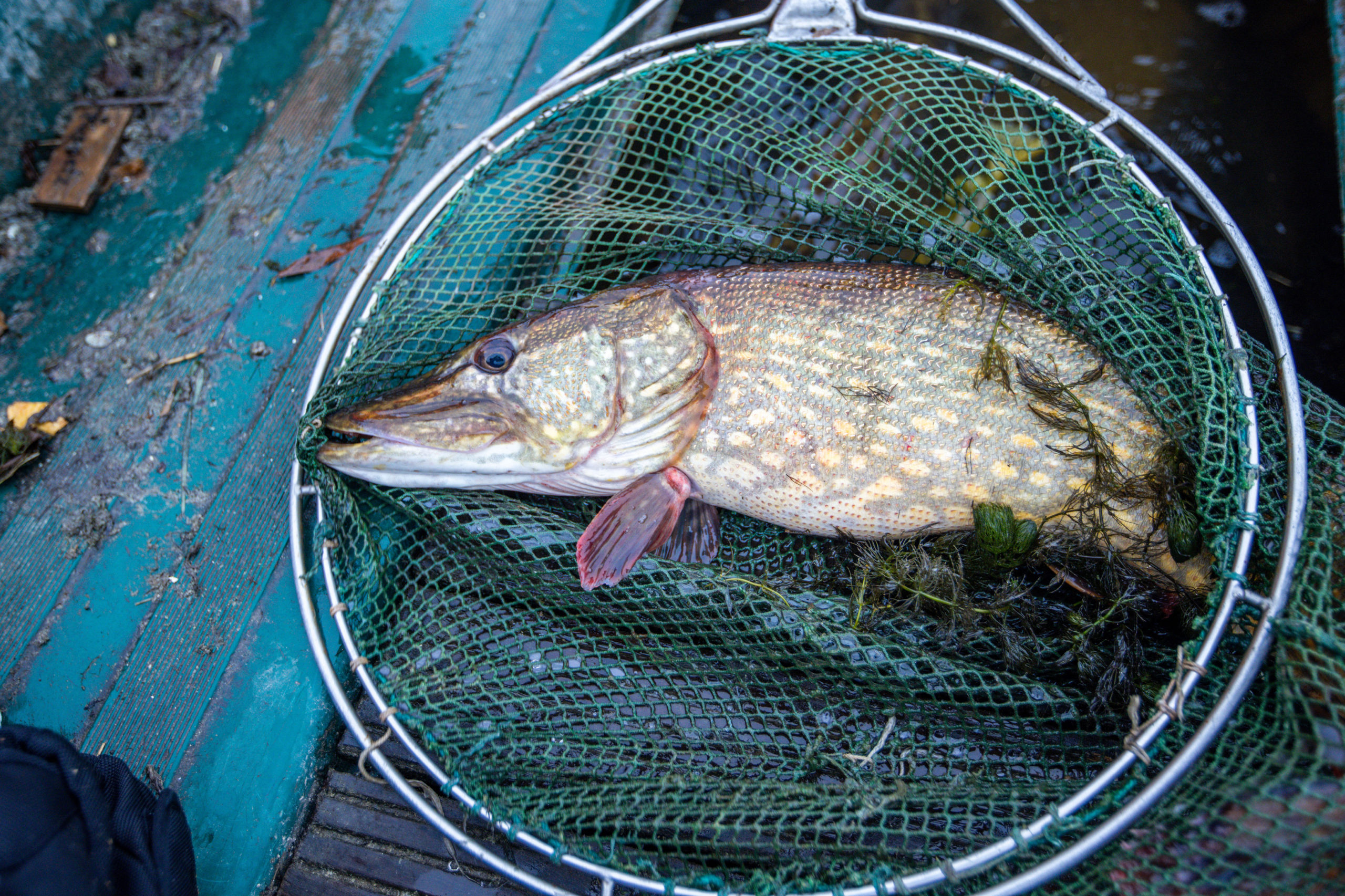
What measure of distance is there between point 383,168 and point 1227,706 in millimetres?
3104

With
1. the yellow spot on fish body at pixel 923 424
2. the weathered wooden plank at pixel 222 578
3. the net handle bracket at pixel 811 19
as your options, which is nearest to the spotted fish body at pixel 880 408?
the yellow spot on fish body at pixel 923 424

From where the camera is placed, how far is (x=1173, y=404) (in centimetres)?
191

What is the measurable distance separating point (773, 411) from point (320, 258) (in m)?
1.81

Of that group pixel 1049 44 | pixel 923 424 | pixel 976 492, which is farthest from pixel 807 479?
pixel 1049 44

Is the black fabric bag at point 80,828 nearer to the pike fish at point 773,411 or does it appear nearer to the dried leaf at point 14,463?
the pike fish at point 773,411

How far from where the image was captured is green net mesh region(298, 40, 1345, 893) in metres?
1.59

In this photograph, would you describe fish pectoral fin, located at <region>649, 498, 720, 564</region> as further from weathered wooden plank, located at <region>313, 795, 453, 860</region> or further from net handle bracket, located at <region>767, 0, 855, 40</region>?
net handle bracket, located at <region>767, 0, 855, 40</region>

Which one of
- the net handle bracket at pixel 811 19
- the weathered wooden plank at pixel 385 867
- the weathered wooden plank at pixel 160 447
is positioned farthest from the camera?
the net handle bracket at pixel 811 19

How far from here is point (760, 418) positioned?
210 centimetres

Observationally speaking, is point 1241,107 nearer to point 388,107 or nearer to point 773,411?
point 773,411

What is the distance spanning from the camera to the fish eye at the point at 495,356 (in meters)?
2.10

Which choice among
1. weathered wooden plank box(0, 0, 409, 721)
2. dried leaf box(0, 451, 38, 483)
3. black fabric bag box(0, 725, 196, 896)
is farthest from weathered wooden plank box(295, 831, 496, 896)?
dried leaf box(0, 451, 38, 483)

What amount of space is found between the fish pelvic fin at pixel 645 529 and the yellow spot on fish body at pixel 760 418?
260 millimetres

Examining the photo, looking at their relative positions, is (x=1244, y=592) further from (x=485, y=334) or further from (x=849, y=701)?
(x=485, y=334)
